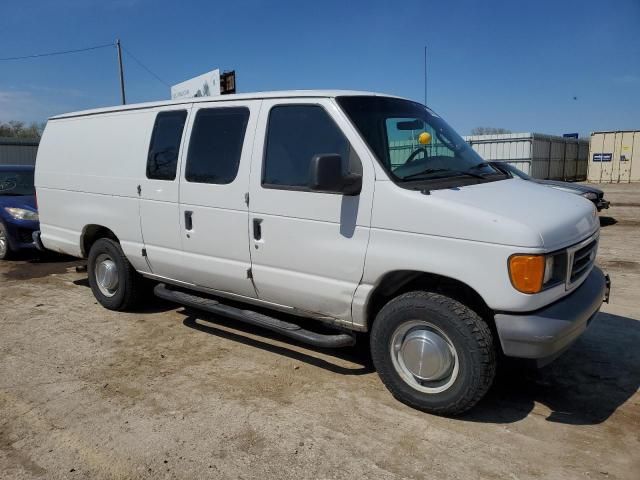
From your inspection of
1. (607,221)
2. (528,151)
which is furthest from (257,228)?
(528,151)

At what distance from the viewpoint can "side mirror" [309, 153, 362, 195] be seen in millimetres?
3320

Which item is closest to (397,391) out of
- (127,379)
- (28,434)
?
(127,379)

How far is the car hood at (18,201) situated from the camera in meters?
8.87

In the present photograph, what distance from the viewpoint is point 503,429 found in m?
3.32

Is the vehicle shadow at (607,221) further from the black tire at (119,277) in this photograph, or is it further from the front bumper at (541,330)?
the black tire at (119,277)

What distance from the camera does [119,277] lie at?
5562 mm

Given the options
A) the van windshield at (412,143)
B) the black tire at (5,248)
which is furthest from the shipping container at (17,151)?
the van windshield at (412,143)

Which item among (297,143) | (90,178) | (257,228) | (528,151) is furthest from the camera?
(528,151)

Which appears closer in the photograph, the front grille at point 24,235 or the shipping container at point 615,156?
the front grille at point 24,235

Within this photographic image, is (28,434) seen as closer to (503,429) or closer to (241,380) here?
(241,380)

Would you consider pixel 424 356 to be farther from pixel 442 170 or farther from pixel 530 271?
pixel 442 170

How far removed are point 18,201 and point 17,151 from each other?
24.0m

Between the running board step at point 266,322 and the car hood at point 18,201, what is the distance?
16.9 feet

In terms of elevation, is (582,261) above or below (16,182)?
below
